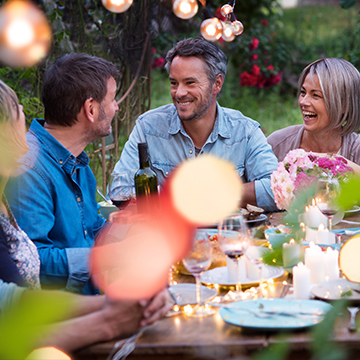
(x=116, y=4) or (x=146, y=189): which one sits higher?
(x=116, y=4)

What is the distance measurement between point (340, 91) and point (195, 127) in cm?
89

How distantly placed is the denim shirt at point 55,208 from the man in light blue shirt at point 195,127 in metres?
0.75

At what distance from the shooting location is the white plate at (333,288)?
1.09 m

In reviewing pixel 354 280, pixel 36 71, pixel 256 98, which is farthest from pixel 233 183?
pixel 256 98

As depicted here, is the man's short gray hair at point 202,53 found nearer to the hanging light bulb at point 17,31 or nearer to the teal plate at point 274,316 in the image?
the teal plate at point 274,316

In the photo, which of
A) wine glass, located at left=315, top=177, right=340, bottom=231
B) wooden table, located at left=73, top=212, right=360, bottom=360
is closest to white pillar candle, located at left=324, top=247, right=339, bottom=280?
wooden table, located at left=73, top=212, right=360, bottom=360

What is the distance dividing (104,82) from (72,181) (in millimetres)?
418

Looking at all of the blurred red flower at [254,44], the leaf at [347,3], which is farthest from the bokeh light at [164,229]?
the blurred red flower at [254,44]

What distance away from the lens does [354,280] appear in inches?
44.1

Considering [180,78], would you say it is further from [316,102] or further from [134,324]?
[134,324]

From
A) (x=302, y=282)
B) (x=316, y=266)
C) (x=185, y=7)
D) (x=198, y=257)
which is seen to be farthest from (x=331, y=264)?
(x=185, y=7)

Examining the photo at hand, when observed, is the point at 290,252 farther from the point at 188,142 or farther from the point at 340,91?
the point at 340,91

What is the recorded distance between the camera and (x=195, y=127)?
2.67m

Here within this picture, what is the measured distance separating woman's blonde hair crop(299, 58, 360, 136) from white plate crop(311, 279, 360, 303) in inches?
70.5
